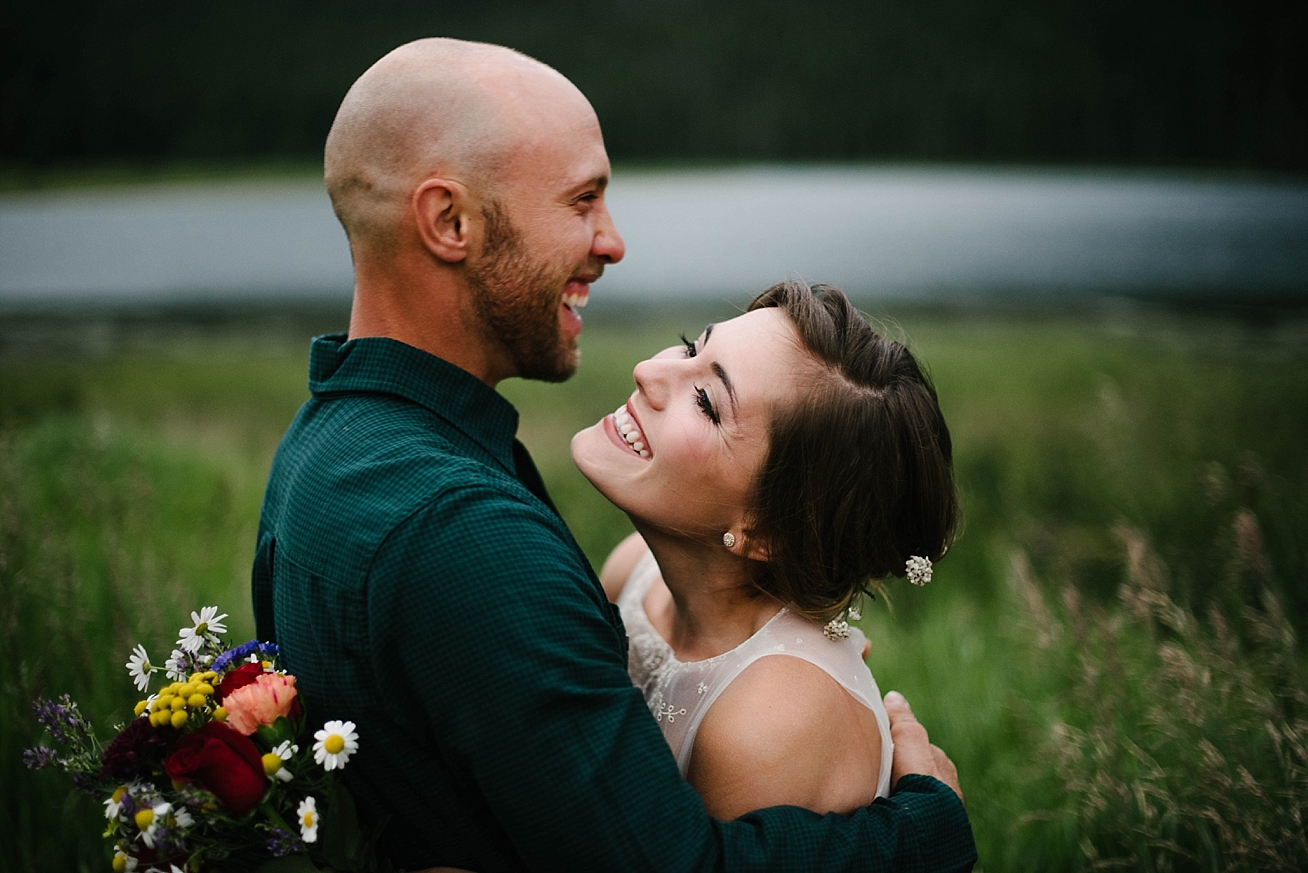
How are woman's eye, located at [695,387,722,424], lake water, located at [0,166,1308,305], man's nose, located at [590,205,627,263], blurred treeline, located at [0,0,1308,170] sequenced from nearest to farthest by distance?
1. woman's eye, located at [695,387,722,424]
2. man's nose, located at [590,205,627,263]
3. blurred treeline, located at [0,0,1308,170]
4. lake water, located at [0,166,1308,305]

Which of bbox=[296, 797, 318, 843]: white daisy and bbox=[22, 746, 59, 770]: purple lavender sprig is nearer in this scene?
bbox=[296, 797, 318, 843]: white daisy

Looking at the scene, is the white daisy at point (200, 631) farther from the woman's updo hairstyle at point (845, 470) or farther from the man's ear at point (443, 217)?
the woman's updo hairstyle at point (845, 470)

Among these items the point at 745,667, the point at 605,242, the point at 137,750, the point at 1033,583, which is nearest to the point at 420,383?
the point at 605,242

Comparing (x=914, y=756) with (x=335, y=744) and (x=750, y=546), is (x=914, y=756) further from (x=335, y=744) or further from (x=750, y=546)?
(x=335, y=744)

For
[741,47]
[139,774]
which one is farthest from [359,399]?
[741,47]

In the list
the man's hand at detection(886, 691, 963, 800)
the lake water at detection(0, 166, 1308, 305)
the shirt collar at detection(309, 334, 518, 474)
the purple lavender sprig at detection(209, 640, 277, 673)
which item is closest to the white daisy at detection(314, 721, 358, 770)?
the purple lavender sprig at detection(209, 640, 277, 673)

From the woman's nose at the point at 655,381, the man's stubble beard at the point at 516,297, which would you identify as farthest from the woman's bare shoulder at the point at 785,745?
the man's stubble beard at the point at 516,297

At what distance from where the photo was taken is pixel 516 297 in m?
2.73

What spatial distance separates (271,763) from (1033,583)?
11.9ft

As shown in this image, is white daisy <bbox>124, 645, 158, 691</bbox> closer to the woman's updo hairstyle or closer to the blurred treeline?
the woman's updo hairstyle

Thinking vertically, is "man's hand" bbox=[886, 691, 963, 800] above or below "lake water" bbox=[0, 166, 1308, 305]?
above

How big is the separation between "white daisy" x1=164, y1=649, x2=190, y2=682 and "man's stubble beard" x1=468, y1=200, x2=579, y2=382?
1165 mm

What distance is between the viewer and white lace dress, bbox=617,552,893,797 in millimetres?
2455

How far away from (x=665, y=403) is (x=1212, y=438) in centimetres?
→ 769
